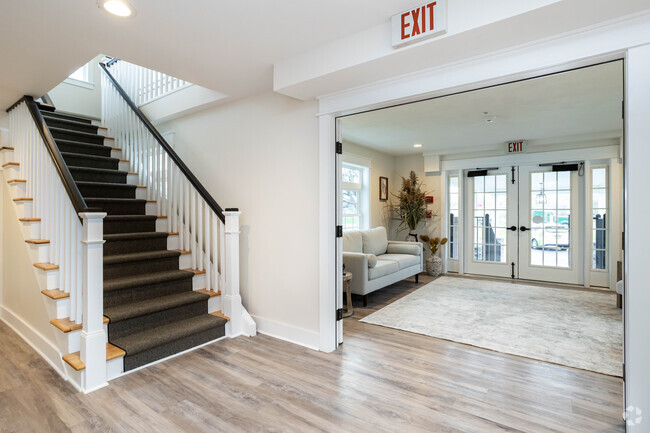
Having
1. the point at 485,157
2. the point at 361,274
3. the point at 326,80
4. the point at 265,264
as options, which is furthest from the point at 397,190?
the point at 326,80

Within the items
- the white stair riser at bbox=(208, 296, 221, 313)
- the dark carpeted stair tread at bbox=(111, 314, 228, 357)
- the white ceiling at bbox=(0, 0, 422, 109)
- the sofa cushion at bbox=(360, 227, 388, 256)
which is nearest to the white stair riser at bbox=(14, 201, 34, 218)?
the white ceiling at bbox=(0, 0, 422, 109)

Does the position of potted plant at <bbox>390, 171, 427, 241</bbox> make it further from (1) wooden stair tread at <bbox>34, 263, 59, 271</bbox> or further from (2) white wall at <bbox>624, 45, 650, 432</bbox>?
(1) wooden stair tread at <bbox>34, 263, 59, 271</bbox>

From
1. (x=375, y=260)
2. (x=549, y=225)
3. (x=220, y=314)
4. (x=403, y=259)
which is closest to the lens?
(x=220, y=314)

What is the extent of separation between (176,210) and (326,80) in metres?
2.23

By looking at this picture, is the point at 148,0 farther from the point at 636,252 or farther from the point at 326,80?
the point at 636,252

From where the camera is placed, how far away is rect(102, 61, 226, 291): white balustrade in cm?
346

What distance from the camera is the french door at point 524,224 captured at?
580cm

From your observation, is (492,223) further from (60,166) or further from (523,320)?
(60,166)

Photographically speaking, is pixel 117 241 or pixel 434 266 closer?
pixel 117 241

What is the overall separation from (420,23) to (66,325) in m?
2.93

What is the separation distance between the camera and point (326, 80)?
8.37 ft

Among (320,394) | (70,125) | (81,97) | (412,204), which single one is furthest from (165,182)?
(412,204)

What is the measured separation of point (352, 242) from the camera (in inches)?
202

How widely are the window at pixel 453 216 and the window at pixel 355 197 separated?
1672mm
